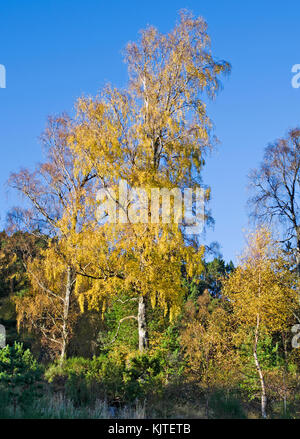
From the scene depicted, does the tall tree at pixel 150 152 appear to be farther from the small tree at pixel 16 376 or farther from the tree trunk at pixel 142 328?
the small tree at pixel 16 376

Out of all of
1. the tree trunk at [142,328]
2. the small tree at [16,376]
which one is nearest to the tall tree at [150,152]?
the tree trunk at [142,328]

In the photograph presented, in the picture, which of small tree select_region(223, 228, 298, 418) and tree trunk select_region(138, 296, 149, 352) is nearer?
tree trunk select_region(138, 296, 149, 352)

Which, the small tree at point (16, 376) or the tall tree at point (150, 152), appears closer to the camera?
the small tree at point (16, 376)

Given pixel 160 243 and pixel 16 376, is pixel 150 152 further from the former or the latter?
pixel 16 376

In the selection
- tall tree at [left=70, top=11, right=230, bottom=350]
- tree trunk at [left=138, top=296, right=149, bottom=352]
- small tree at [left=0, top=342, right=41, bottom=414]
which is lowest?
small tree at [left=0, top=342, right=41, bottom=414]

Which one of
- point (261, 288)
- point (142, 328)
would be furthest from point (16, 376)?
point (261, 288)

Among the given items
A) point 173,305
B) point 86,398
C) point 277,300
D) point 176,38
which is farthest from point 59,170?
point 86,398

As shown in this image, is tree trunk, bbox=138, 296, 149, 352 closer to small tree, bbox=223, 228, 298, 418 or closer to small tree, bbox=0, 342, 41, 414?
small tree, bbox=223, 228, 298, 418

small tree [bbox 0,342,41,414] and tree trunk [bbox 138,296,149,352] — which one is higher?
tree trunk [bbox 138,296,149,352]

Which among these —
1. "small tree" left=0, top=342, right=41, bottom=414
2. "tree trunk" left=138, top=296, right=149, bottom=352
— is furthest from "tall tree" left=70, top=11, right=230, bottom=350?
"small tree" left=0, top=342, right=41, bottom=414

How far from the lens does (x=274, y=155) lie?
17.5 meters
